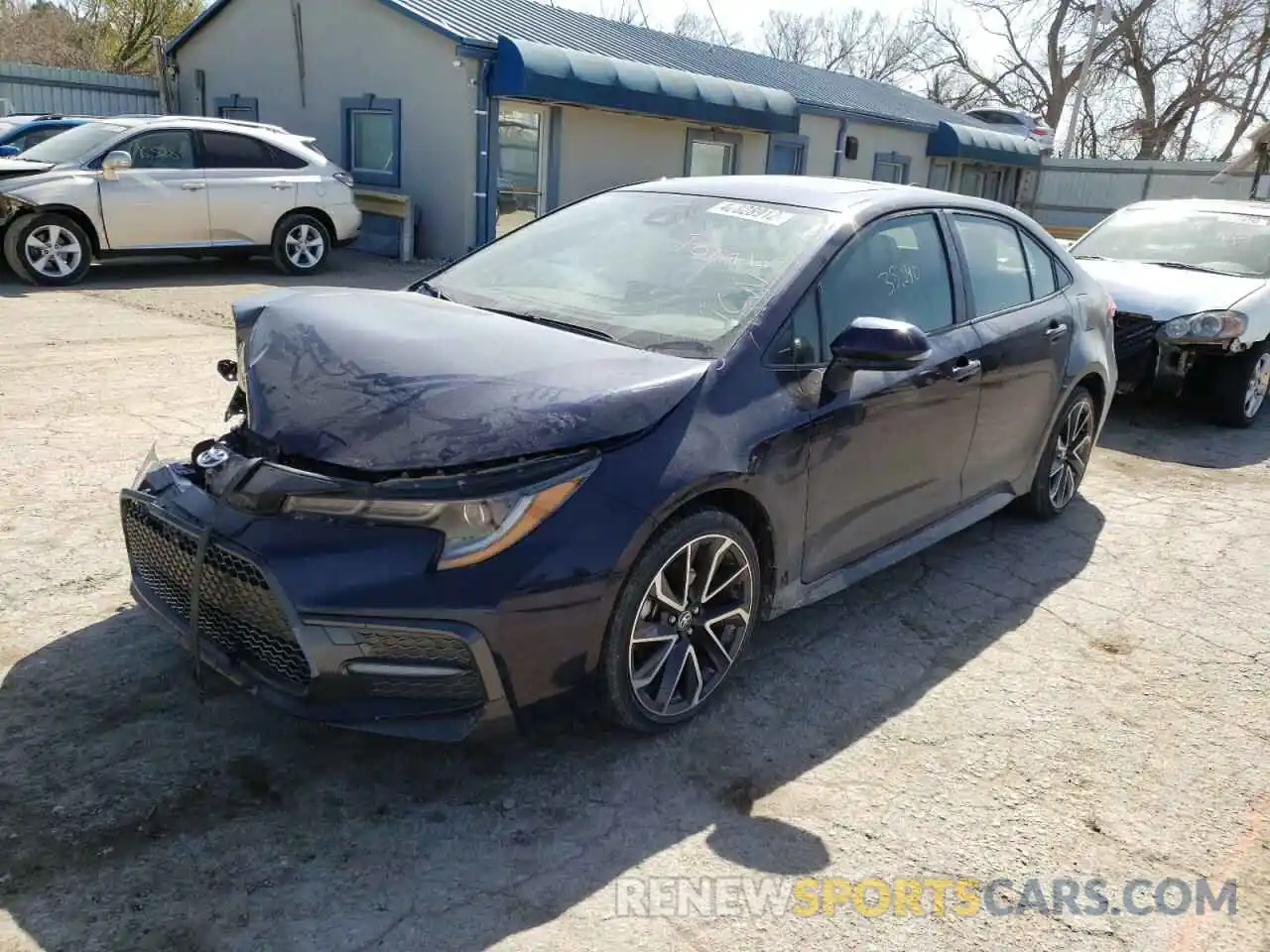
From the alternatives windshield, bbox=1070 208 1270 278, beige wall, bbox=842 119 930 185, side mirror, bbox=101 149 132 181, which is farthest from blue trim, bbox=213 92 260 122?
windshield, bbox=1070 208 1270 278

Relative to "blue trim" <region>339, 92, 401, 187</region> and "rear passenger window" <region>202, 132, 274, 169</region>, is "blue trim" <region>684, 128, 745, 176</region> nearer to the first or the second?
"blue trim" <region>339, 92, 401, 187</region>

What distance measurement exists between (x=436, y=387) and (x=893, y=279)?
1911 mm

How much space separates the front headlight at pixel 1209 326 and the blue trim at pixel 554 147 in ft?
31.2

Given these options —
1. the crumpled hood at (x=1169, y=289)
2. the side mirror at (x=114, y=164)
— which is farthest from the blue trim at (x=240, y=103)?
the crumpled hood at (x=1169, y=289)

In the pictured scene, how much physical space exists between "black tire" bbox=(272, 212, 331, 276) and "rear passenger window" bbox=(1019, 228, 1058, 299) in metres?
9.05

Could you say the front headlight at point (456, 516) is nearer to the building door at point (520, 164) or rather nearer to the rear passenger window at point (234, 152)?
the rear passenger window at point (234, 152)

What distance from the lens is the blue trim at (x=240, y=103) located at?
16.8m

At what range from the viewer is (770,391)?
3174mm

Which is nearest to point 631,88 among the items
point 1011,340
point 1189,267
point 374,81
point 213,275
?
point 374,81

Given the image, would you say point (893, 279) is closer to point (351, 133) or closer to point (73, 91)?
point (351, 133)

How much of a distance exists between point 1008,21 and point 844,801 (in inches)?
1795

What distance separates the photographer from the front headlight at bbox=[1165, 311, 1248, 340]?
6.99 m

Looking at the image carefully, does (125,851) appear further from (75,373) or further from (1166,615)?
(75,373)

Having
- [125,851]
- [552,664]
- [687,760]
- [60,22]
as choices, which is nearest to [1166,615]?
[687,760]
